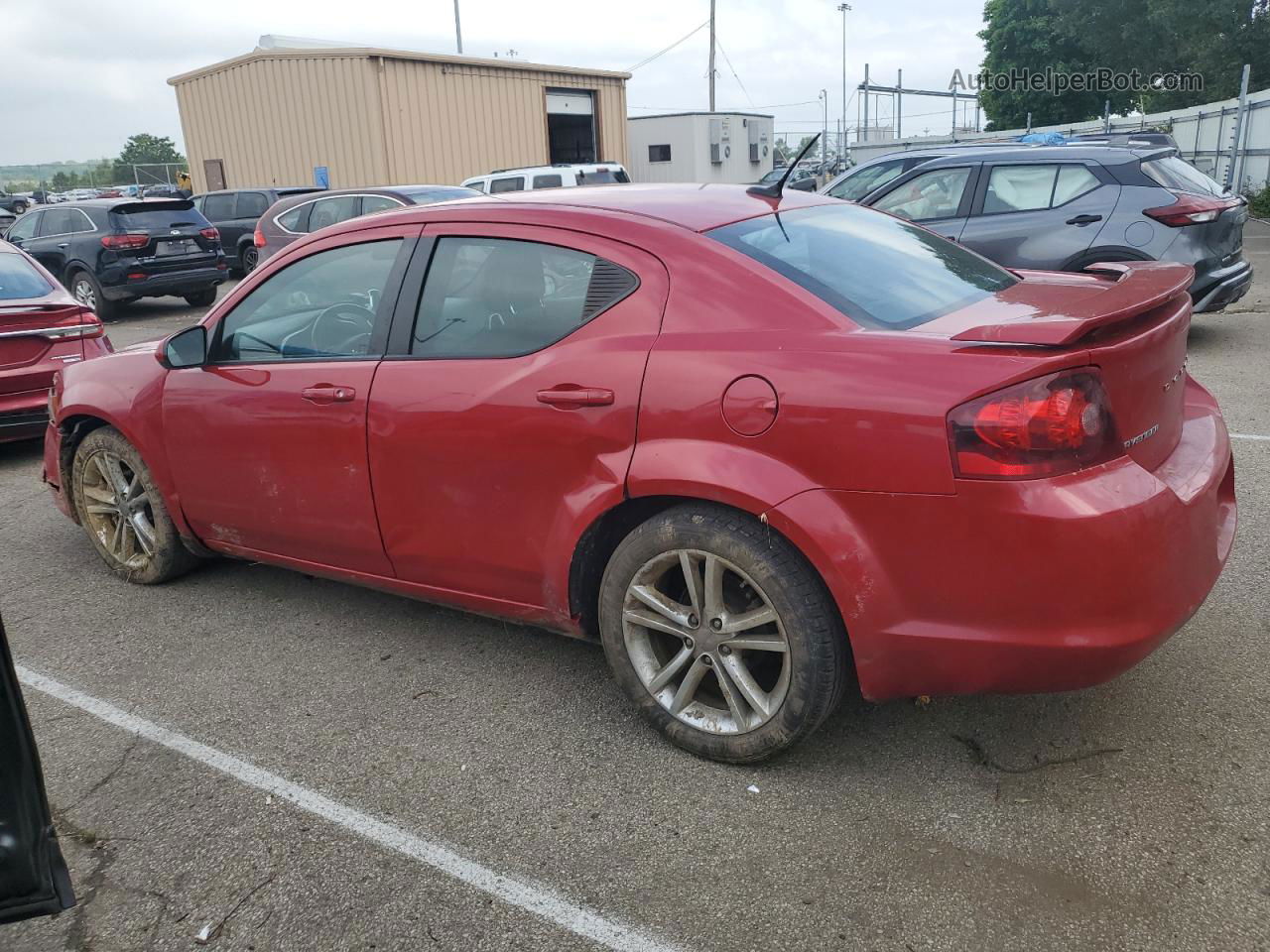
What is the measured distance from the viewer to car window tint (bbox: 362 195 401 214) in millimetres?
13023

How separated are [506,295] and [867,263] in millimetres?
1137

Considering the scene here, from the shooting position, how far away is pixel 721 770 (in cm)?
299

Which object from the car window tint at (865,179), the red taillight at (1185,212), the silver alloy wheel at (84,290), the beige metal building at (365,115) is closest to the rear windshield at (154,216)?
the silver alloy wheel at (84,290)

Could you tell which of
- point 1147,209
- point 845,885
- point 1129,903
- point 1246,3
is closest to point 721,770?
point 845,885

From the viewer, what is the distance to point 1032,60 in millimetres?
48406

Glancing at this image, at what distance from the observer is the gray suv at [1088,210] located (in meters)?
7.73

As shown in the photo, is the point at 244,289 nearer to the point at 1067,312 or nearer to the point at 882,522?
the point at 882,522

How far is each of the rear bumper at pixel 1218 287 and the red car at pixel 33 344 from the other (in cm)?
789

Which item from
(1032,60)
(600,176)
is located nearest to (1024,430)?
(600,176)

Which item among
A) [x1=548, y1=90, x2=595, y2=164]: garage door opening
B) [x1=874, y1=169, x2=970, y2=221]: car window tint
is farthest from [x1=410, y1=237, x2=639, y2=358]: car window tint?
[x1=548, y1=90, x2=595, y2=164]: garage door opening

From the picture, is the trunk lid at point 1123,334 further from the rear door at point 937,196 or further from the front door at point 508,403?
the rear door at point 937,196

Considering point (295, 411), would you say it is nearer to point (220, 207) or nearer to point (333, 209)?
point (333, 209)

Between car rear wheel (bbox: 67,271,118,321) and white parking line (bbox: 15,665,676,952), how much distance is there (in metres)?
12.9

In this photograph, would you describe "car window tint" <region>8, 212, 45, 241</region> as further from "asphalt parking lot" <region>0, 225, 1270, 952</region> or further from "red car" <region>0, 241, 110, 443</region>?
"asphalt parking lot" <region>0, 225, 1270, 952</region>
